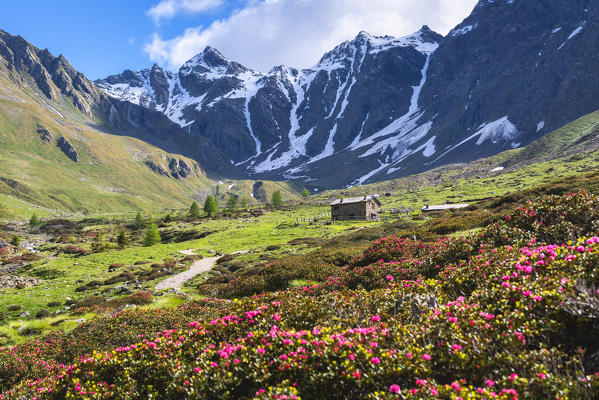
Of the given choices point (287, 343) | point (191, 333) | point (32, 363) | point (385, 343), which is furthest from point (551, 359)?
point (32, 363)

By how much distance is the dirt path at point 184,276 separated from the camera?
1176 inches

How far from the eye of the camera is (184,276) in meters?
34.6

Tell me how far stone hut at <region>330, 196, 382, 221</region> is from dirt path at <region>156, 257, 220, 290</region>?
44.5m

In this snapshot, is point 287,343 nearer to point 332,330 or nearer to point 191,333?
point 332,330

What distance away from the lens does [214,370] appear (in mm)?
6629

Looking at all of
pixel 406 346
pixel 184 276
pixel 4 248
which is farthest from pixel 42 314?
pixel 4 248

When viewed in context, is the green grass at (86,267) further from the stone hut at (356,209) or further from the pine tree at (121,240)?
the stone hut at (356,209)

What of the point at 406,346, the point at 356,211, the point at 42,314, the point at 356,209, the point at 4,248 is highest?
the point at 356,209

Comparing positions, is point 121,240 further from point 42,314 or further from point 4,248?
point 42,314

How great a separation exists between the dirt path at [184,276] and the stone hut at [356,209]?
44545 mm

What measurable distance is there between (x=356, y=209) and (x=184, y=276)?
2133 inches

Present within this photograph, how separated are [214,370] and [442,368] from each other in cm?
449

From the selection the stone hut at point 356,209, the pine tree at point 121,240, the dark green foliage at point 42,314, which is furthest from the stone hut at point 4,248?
the stone hut at point 356,209

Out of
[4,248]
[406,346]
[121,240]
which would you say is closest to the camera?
[406,346]
